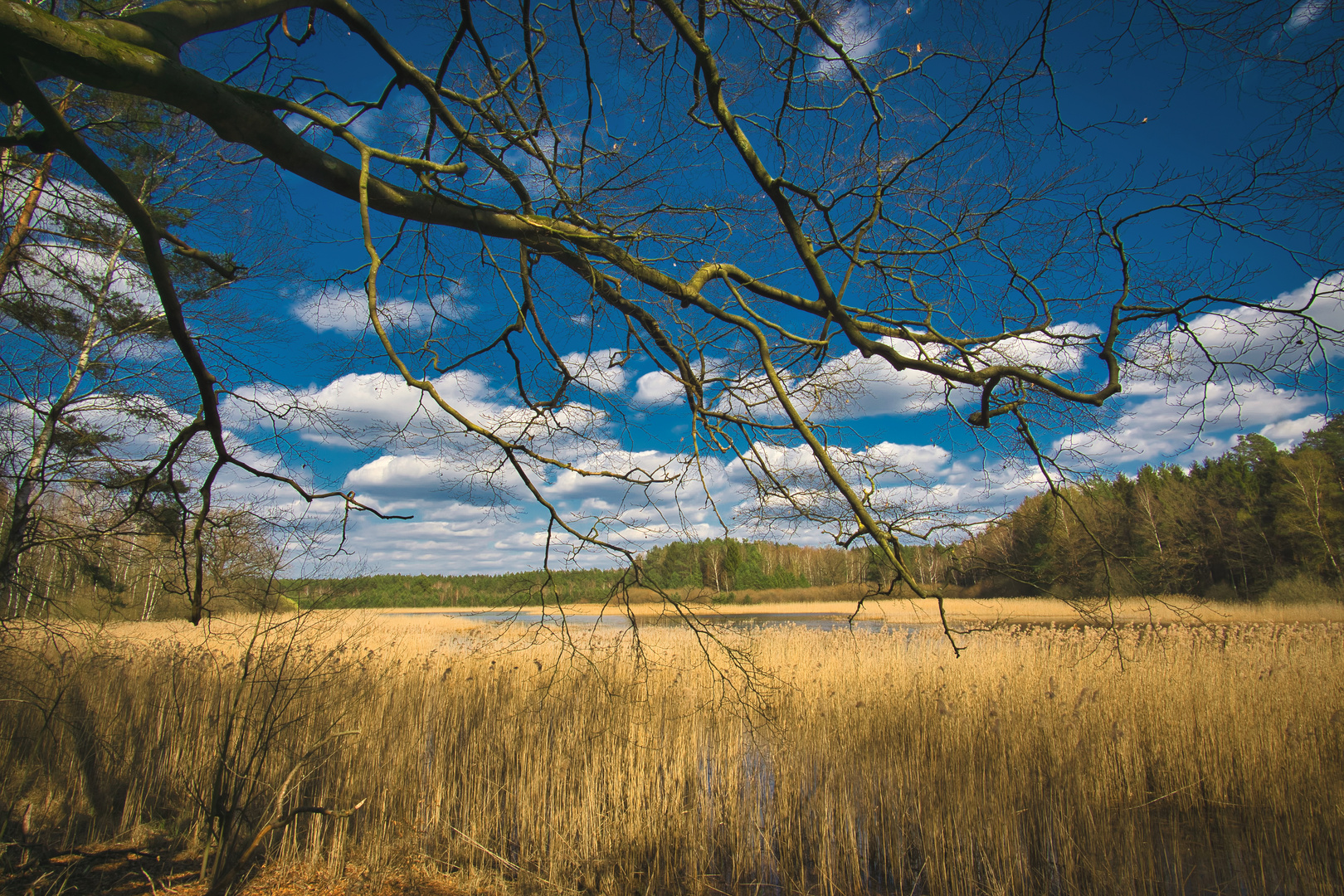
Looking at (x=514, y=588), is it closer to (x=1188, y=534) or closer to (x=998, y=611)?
(x=998, y=611)

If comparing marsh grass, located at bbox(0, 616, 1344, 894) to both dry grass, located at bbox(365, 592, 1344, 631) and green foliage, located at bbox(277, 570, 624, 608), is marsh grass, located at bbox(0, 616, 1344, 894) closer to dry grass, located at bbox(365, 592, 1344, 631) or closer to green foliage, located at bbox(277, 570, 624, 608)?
green foliage, located at bbox(277, 570, 624, 608)

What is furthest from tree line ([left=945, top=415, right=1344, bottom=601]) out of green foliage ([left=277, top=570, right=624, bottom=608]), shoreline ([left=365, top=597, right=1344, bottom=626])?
green foliage ([left=277, top=570, right=624, bottom=608])

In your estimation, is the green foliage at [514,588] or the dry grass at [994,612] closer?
the dry grass at [994,612]

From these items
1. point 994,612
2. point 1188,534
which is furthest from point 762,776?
point 1188,534

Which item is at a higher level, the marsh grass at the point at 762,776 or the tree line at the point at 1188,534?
the tree line at the point at 1188,534

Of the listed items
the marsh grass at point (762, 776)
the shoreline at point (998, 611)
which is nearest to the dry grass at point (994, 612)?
the shoreline at point (998, 611)

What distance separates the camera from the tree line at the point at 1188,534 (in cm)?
201

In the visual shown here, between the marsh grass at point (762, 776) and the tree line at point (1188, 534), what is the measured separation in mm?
1408

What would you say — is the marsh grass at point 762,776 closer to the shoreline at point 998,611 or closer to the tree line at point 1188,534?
the shoreline at point 998,611

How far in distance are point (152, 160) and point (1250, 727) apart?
10208mm

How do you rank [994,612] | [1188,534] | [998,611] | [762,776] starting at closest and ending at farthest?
[998,611] < [762,776] < [994,612] < [1188,534]

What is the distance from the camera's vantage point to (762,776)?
4.54 meters

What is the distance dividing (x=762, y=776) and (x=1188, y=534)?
75.6 ft

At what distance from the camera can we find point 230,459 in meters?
2.61
